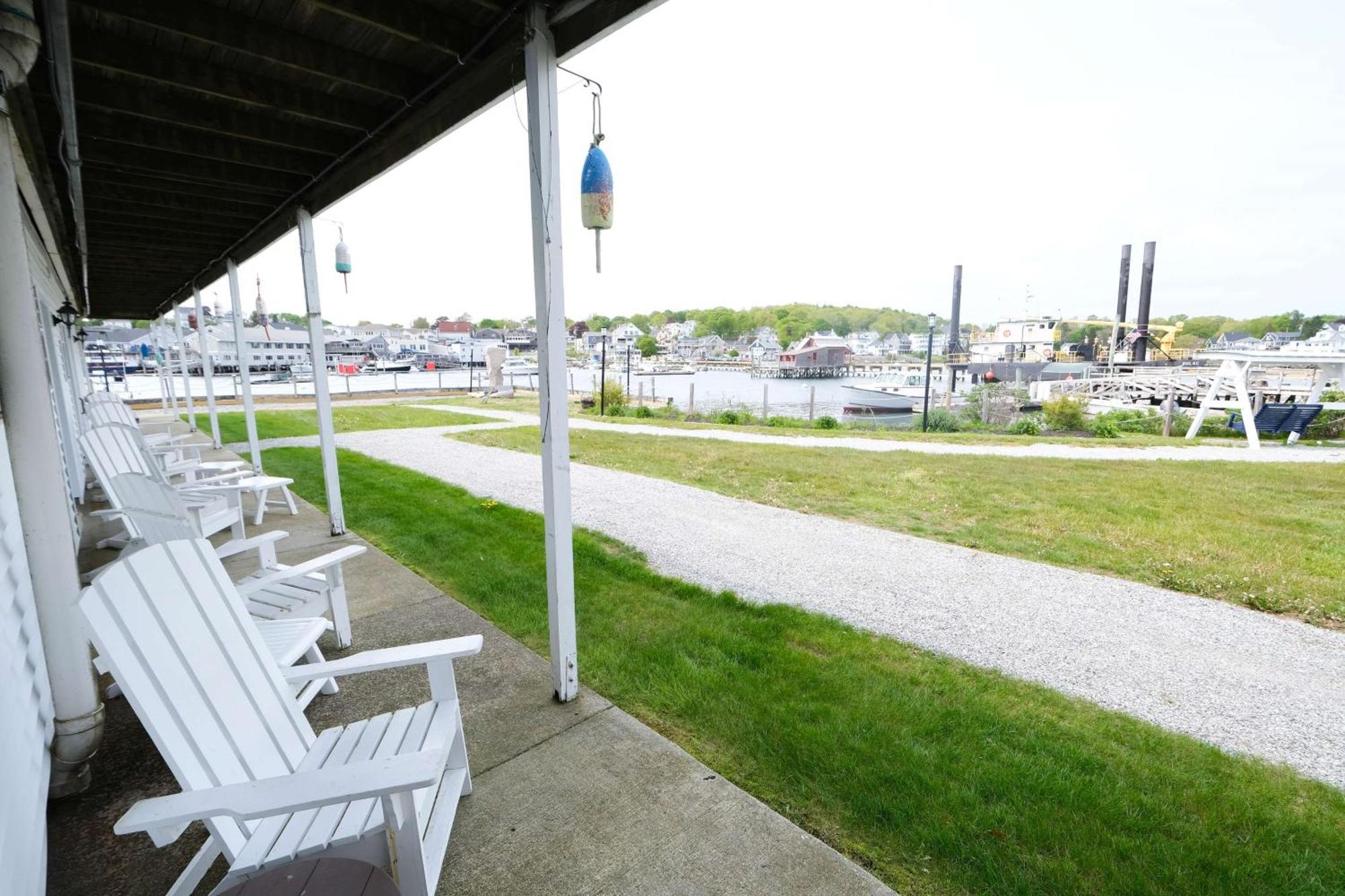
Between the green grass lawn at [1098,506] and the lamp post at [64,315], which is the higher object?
the lamp post at [64,315]

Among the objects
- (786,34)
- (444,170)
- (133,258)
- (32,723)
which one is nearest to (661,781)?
(32,723)

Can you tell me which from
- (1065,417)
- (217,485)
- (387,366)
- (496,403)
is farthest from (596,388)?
(387,366)

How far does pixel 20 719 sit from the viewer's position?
1.68 m

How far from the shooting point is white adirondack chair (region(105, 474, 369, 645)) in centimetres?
273

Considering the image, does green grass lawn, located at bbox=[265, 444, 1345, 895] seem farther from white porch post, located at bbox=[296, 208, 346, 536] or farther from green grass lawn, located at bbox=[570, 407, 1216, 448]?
green grass lawn, located at bbox=[570, 407, 1216, 448]

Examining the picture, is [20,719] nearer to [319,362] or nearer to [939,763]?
[939,763]

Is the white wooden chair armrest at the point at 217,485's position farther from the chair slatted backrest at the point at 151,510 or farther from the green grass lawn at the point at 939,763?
the green grass lawn at the point at 939,763

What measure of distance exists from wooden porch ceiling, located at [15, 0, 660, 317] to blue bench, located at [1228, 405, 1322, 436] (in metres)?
15.2

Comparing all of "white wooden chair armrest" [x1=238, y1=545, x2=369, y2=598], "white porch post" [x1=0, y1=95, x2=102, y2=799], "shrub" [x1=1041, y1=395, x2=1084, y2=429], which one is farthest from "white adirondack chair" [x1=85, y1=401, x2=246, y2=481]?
"shrub" [x1=1041, y1=395, x2=1084, y2=429]

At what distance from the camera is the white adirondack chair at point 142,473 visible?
4.45 metres

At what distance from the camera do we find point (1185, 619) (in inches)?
151

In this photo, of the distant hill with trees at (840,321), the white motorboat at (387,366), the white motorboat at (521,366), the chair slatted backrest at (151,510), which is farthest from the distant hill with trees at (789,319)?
the chair slatted backrest at (151,510)

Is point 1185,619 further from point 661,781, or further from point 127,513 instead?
point 127,513

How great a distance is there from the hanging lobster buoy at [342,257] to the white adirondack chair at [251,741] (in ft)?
14.2
